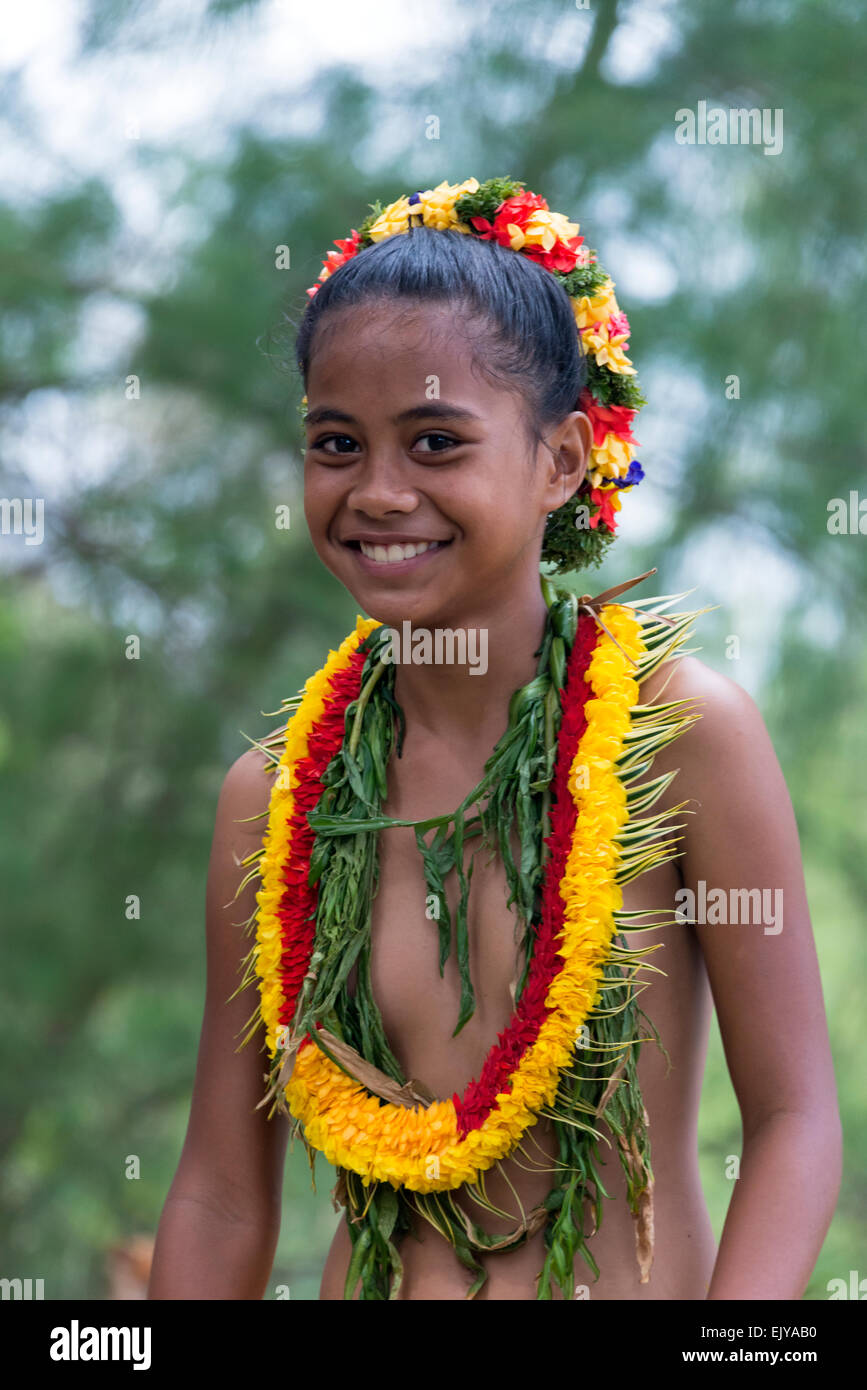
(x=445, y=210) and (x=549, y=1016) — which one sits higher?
(x=445, y=210)

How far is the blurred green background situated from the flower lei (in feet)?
5.42

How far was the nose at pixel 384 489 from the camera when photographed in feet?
4.29

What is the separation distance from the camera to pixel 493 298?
1370mm

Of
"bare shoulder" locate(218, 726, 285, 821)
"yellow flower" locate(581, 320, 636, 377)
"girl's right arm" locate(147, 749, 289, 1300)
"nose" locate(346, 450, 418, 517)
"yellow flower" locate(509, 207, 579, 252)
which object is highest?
"yellow flower" locate(509, 207, 579, 252)

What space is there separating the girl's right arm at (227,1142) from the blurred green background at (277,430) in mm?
1543

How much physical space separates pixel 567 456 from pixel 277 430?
1837mm

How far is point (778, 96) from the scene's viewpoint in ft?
10.0

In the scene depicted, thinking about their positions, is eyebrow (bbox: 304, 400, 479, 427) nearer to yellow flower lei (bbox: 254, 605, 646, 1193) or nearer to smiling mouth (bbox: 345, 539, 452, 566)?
smiling mouth (bbox: 345, 539, 452, 566)

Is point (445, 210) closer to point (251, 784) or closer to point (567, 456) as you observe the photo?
point (567, 456)

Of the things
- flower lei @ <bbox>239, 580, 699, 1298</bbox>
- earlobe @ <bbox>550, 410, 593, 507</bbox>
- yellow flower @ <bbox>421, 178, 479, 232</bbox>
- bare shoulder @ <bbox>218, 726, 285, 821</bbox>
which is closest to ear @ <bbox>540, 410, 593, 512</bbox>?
earlobe @ <bbox>550, 410, 593, 507</bbox>

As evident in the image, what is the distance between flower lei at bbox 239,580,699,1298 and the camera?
1.31 meters

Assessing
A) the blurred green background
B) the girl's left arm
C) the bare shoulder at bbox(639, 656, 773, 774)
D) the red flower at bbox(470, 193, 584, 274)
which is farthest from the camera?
the blurred green background

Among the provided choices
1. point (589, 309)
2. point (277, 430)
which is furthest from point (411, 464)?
point (277, 430)
